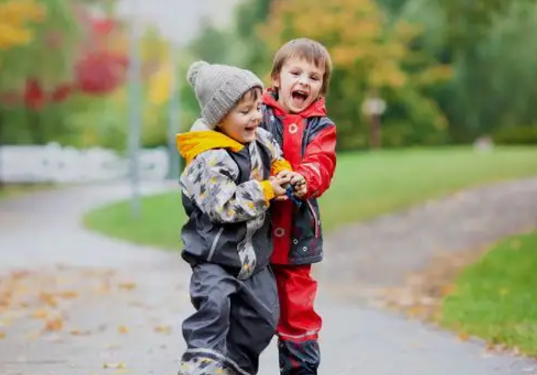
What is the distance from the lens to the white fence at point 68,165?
1251 inches

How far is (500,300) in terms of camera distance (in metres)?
8.91

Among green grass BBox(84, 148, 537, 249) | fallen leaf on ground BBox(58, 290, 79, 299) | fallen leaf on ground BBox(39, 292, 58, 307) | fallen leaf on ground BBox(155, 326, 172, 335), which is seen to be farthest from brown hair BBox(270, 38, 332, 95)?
green grass BBox(84, 148, 537, 249)

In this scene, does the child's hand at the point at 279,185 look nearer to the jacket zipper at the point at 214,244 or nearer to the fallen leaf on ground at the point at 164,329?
the jacket zipper at the point at 214,244

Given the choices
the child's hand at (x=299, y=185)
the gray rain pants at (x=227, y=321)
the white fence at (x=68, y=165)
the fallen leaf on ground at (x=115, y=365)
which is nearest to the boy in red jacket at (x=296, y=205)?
the gray rain pants at (x=227, y=321)

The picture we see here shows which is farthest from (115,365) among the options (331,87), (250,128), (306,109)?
(331,87)

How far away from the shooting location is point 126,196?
25.9m

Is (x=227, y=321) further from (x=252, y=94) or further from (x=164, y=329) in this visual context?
(x=164, y=329)

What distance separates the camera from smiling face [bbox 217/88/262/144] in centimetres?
460

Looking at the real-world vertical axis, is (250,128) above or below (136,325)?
above

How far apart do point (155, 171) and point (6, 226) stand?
14.4 meters

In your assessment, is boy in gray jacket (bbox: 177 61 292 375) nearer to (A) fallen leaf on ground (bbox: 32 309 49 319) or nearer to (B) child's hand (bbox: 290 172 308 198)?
(B) child's hand (bbox: 290 172 308 198)

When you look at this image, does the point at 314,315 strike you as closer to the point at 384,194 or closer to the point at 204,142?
the point at 204,142

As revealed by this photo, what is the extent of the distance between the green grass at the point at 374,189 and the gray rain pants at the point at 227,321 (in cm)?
1021

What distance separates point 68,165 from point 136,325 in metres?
25.1
